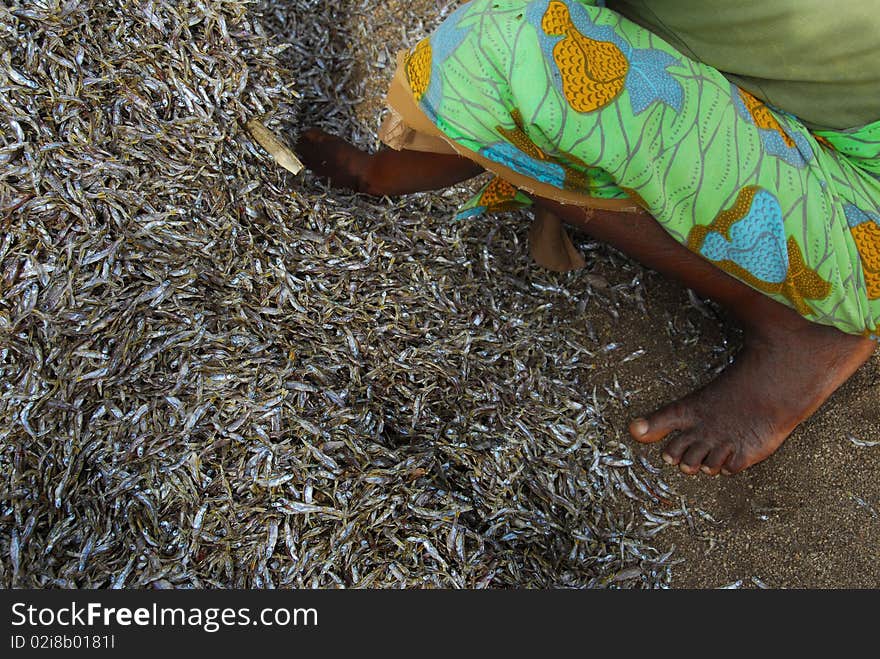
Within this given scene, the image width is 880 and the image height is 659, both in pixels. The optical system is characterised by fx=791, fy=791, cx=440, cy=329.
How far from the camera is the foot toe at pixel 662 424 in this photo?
1796 mm

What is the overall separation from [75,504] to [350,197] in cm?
94

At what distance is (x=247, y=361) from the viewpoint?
1.52 metres

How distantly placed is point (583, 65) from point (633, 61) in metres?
0.09

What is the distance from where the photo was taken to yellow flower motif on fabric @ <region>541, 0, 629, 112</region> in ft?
4.18

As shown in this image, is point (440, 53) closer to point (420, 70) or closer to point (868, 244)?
point (420, 70)

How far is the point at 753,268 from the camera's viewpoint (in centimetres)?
142

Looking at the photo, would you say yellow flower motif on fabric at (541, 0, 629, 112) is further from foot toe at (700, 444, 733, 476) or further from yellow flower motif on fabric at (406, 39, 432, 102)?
foot toe at (700, 444, 733, 476)

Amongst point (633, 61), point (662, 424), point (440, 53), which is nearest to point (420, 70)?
point (440, 53)

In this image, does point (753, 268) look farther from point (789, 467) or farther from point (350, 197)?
point (350, 197)

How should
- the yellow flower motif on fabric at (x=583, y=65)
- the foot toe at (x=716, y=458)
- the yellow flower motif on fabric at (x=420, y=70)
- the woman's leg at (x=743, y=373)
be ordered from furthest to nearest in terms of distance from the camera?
the foot toe at (x=716, y=458), the woman's leg at (x=743, y=373), the yellow flower motif on fabric at (x=420, y=70), the yellow flower motif on fabric at (x=583, y=65)

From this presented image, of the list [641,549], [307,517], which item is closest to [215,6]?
[307,517]

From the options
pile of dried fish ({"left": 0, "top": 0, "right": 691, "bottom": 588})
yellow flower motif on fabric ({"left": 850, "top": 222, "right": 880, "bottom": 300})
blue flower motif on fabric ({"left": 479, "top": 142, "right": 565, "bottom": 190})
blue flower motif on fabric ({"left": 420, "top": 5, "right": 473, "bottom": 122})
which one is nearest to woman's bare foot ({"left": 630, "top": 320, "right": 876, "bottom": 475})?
pile of dried fish ({"left": 0, "top": 0, "right": 691, "bottom": 588})

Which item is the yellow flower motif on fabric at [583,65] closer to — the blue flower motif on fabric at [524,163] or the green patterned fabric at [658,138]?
the green patterned fabric at [658,138]

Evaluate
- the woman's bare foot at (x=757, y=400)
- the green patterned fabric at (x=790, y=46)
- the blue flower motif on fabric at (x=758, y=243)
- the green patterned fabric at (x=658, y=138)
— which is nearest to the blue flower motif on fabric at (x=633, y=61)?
the green patterned fabric at (x=658, y=138)
